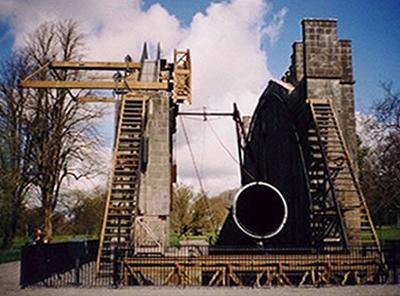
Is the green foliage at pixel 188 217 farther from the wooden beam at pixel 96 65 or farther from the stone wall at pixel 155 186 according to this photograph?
the stone wall at pixel 155 186

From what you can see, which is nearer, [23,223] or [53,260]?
[53,260]

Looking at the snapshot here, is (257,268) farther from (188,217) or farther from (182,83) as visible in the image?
(188,217)

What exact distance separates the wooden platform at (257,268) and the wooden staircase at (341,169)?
82.3 inches

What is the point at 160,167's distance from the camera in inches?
798

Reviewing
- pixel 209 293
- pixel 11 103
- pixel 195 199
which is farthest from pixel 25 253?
pixel 195 199

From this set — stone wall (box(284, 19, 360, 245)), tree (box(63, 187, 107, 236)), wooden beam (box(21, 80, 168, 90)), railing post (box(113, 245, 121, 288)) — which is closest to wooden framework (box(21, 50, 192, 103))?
A: wooden beam (box(21, 80, 168, 90))

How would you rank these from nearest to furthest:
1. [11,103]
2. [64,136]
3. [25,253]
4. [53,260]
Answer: [25,253] < [53,260] < [11,103] < [64,136]

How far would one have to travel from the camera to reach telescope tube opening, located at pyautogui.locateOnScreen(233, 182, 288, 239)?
50.5ft

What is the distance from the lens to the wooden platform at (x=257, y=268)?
14016 mm

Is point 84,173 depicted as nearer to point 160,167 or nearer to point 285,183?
point 160,167

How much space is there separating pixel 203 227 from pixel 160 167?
1537 inches

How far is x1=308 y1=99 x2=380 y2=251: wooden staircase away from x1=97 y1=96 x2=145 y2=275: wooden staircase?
7.36 meters

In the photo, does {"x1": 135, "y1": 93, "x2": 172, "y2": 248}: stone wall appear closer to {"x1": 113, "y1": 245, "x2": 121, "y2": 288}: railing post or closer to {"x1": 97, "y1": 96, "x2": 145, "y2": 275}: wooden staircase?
{"x1": 97, "y1": 96, "x2": 145, "y2": 275}: wooden staircase

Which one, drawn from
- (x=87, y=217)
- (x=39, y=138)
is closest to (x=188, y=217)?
(x=87, y=217)
